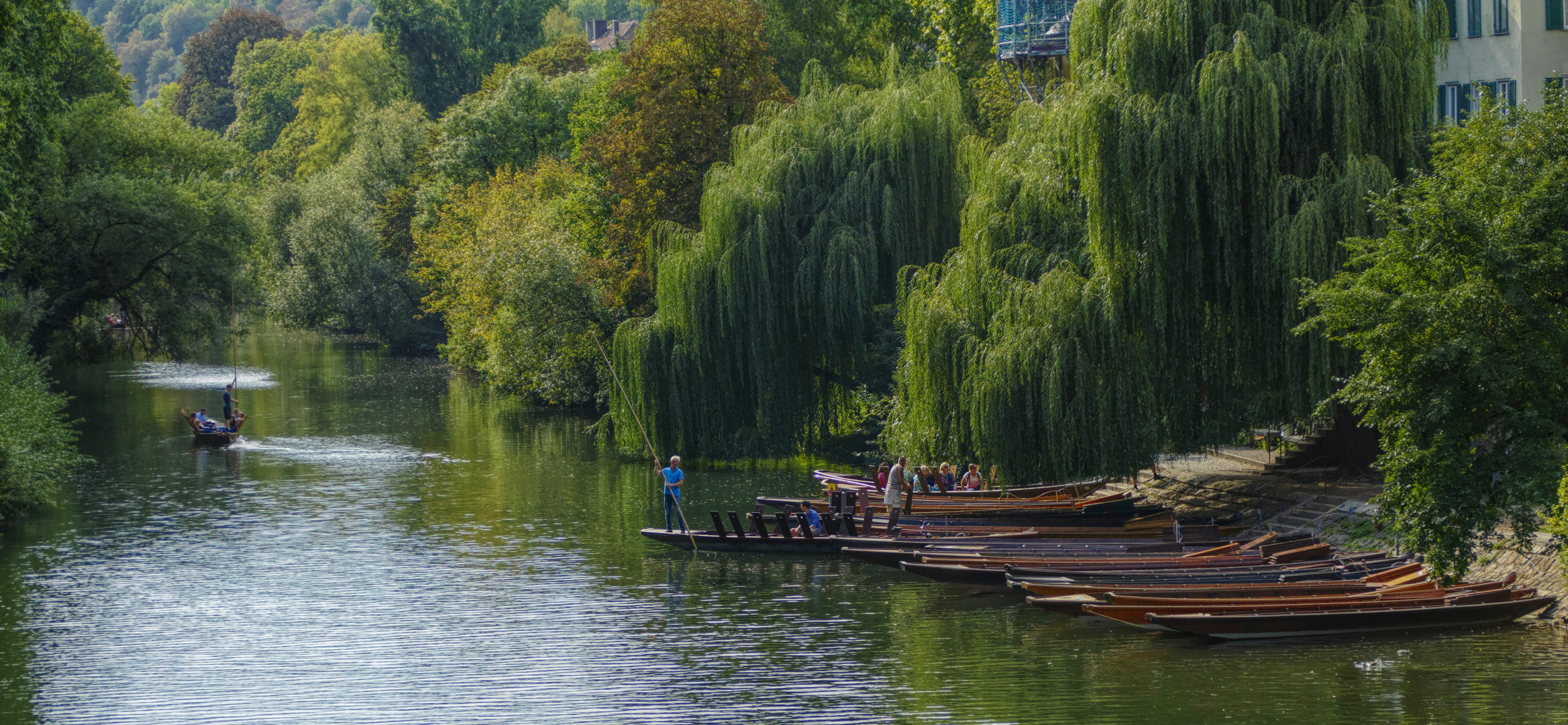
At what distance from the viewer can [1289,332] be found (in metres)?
23.0

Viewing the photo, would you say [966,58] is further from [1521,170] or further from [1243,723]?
[1243,723]

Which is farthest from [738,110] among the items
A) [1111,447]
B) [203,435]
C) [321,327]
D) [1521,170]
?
[321,327]

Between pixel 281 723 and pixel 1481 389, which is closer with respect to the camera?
pixel 281 723

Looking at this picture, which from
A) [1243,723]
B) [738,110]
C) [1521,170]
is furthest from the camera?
[738,110]

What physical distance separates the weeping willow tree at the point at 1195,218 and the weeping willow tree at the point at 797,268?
8590 millimetres

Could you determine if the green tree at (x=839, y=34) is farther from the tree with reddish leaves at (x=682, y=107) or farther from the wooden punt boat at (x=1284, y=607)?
the wooden punt boat at (x=1284, y=607)

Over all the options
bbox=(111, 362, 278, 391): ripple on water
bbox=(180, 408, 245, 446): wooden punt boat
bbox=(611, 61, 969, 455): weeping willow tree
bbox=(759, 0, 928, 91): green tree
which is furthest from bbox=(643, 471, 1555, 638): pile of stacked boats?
bbox=(111, 362, 278, 391): ripple on water

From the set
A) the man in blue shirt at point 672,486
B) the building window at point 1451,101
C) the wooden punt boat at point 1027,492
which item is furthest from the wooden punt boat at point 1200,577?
the building window at point 1451,101

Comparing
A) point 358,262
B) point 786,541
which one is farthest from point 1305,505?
point 358,262

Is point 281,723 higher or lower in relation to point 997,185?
lower

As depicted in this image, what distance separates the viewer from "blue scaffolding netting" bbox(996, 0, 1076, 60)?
34.9m

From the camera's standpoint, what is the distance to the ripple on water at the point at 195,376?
6044cm

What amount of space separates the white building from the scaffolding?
336 inches

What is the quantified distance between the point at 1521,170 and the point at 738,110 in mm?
25938
